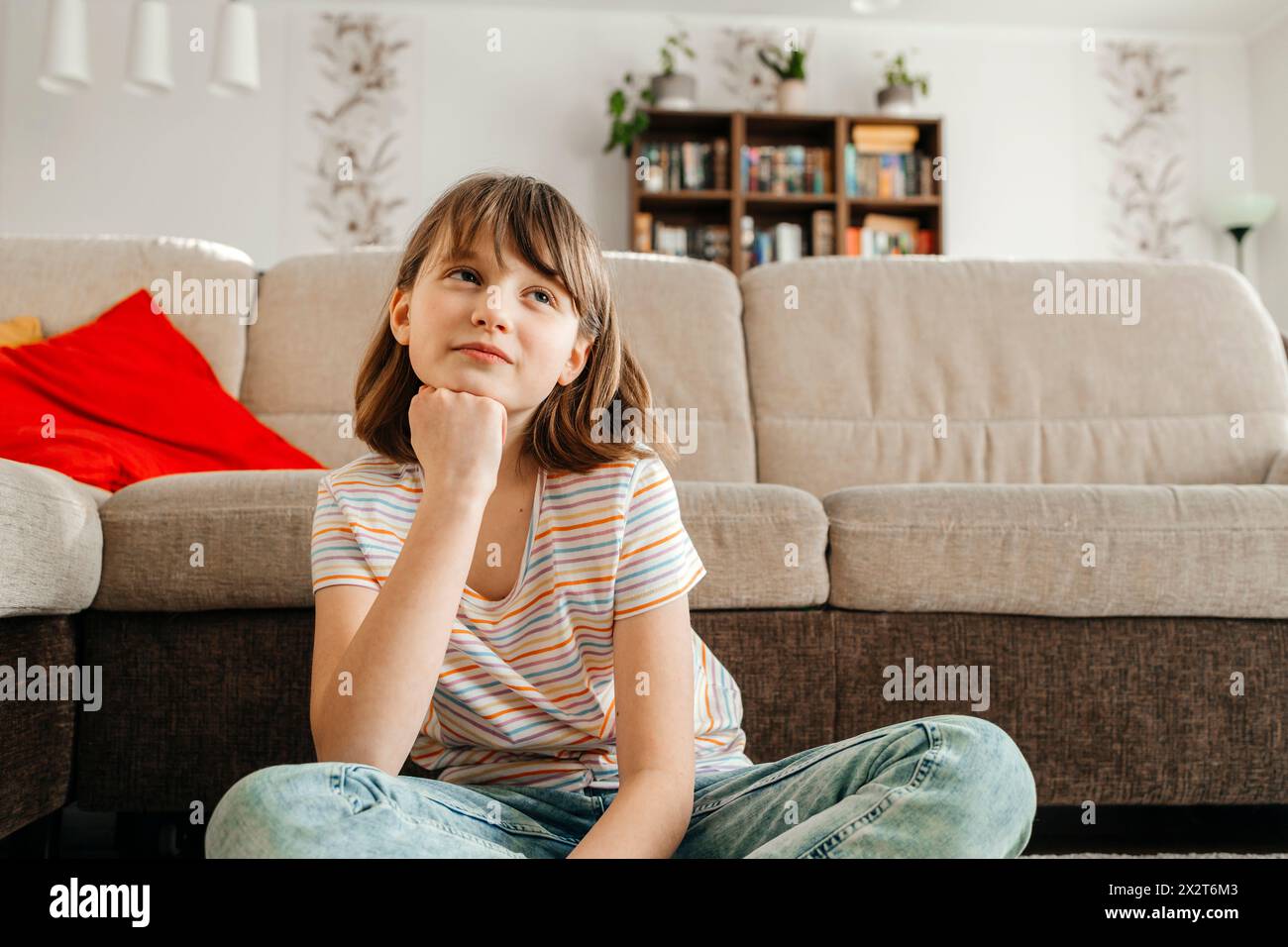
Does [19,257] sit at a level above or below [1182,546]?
above

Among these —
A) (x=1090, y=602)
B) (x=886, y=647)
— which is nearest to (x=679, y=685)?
(x=886, y=647)

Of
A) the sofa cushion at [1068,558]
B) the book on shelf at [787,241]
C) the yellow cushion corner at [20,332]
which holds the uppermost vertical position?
the book on shelf at [787,241]

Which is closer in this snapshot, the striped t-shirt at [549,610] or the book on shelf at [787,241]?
the striped t-shirt at [549,610]

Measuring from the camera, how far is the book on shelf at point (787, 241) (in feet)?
14.4

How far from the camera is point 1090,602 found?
1.32 meters

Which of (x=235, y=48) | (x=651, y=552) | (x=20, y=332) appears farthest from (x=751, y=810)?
(x=235, y=48)

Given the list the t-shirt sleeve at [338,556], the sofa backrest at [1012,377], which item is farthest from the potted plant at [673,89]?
the t-shirt sleeve at [338,556]

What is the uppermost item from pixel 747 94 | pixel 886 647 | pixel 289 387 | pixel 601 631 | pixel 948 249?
pixel 747 94

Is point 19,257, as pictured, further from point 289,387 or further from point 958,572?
point 958,572

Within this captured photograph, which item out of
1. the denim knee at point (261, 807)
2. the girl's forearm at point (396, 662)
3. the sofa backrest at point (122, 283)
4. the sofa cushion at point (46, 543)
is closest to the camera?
the denim knee at point (261, 807)

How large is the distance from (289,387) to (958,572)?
4.24ft

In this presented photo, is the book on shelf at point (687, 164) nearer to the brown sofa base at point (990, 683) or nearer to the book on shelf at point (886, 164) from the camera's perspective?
the book on shelf at point (886, 164)

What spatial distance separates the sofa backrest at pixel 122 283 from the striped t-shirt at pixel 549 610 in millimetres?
1216
